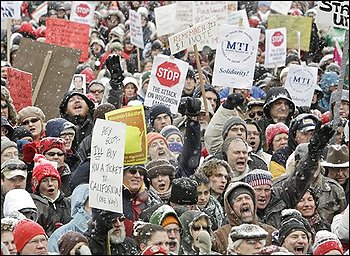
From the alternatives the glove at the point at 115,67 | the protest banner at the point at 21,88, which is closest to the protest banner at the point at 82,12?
the protest banner at the point at 21,88

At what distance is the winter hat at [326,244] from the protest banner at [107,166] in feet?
4.33

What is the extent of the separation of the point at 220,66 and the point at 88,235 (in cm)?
558

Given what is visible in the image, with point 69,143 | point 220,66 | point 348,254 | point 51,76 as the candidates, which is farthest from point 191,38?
point 348,254

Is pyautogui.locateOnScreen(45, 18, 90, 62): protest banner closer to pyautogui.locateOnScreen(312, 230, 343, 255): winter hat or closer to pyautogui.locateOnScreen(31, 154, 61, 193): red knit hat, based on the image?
pyautogui.locateOnScreen(31, 154, 61, 193): red knit hat

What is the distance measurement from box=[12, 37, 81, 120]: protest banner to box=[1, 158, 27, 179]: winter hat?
3888mm

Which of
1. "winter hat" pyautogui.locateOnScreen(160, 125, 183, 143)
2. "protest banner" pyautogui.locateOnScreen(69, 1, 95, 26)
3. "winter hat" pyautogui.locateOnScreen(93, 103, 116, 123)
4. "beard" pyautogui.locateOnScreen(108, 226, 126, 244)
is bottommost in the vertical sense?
"protest banner" pyautogui.locateOnScreen(69, 1, 95, 26)

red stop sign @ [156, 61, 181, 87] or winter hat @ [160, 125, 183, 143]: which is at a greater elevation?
red stop sign @ [156, 61, 181, 87]

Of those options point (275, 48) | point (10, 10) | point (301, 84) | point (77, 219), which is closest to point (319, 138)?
point (77, 219)

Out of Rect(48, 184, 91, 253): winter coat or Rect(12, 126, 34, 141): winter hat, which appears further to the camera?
Rect(12, 126, 34, 141): winter hat

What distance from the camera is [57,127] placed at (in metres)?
11.2

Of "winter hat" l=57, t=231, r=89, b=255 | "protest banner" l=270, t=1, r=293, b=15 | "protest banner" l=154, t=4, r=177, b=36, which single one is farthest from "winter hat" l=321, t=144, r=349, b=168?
"protest banner" l=270, t=1, r=293, b=15

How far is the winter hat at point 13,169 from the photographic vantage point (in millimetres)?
9570

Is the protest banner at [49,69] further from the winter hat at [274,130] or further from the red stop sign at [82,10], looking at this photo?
the red stop sign at [82,10]

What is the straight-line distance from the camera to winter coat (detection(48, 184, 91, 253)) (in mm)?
8656
